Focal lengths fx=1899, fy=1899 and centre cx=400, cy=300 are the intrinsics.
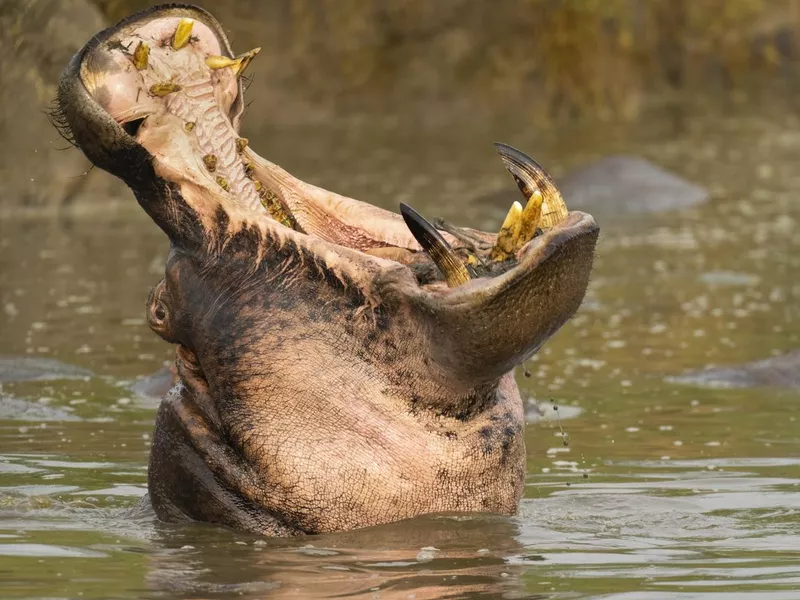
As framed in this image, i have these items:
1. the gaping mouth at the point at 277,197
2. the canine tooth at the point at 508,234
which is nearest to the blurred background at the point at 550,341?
the gaping mouth at the point at 277,197

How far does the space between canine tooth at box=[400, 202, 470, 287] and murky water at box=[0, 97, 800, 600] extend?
2.36 ft

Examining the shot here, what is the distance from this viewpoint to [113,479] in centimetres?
652

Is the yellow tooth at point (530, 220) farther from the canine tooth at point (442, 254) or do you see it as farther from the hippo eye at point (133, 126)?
the hippo eye at point (133, 126)

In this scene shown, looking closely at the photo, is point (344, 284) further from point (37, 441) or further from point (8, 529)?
point (37, 441)

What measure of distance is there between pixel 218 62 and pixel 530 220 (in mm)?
1078

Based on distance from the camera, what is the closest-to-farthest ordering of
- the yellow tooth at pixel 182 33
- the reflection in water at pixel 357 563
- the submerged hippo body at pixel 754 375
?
the reflection in water at pixel 357 563, the yellow tooth at pixel 182 33, the submerged hippo body at pixel 754 375

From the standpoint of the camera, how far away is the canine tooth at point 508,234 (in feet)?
15.8

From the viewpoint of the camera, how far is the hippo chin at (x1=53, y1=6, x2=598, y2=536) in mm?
5027

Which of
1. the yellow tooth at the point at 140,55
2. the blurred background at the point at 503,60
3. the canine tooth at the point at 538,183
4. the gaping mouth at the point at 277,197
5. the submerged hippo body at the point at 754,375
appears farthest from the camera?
the blurred background at the point at 503,60

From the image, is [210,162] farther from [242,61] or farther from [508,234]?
[508,234]

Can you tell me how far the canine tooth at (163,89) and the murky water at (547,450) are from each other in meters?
1.21

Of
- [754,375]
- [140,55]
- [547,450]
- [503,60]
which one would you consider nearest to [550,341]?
[754,375]

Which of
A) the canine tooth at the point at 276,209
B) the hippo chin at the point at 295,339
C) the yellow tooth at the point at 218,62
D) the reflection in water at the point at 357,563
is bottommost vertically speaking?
the reflection in water at the point at 357,563

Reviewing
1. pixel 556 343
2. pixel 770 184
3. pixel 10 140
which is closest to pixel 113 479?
pixel 556 343
